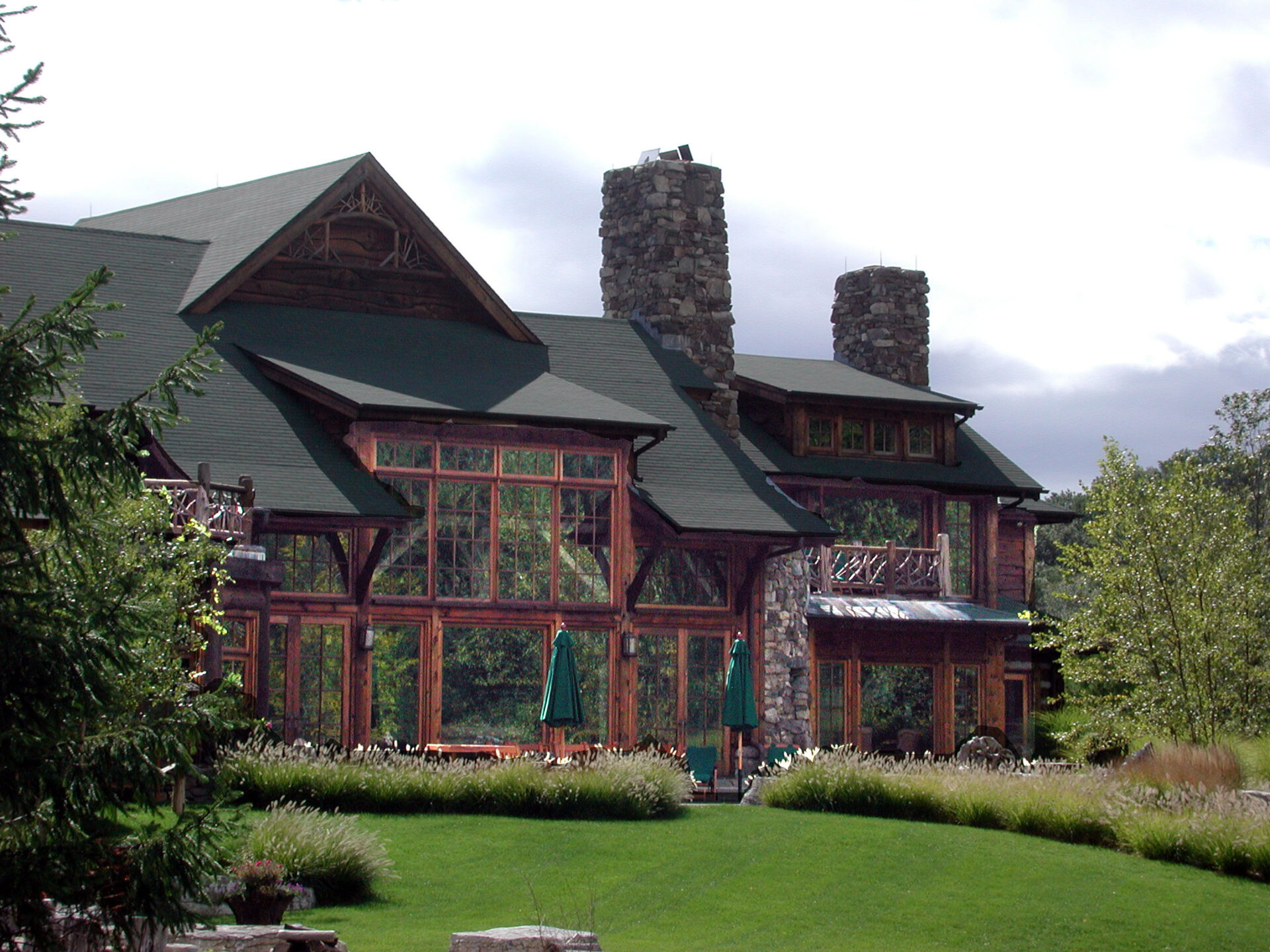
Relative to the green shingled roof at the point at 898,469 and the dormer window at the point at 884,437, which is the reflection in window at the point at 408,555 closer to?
the green shingled roof at the point at 898,469

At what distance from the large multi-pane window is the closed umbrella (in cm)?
230

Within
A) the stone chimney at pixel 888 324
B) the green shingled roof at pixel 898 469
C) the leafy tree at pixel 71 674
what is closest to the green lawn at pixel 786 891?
the leafy tree at pixel 71 674

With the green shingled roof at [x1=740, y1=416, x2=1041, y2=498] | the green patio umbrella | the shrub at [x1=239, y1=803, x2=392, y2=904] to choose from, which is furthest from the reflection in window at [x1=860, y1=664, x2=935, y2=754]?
the shrub at [x1=239, y1=803, x2=392, y2=904]

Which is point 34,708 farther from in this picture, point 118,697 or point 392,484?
point 392,484

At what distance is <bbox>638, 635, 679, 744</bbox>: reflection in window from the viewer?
26.3 metres

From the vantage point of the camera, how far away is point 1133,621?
77.7 ft

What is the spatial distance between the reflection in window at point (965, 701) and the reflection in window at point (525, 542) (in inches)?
354

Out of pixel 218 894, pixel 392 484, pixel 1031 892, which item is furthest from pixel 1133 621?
pixel 218 894

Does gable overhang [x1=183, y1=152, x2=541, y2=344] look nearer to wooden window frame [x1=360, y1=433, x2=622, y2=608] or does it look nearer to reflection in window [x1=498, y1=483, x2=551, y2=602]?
wooden window frame [x1=360, y1=433, x2=622, y2=608]

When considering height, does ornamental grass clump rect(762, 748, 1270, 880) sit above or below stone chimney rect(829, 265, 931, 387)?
below

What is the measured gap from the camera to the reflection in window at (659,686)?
26281 millimetres

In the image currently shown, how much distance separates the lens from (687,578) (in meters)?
27.0

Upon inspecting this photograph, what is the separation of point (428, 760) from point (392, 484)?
4.45m

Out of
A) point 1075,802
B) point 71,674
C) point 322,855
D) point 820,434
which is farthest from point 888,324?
point 71,674
